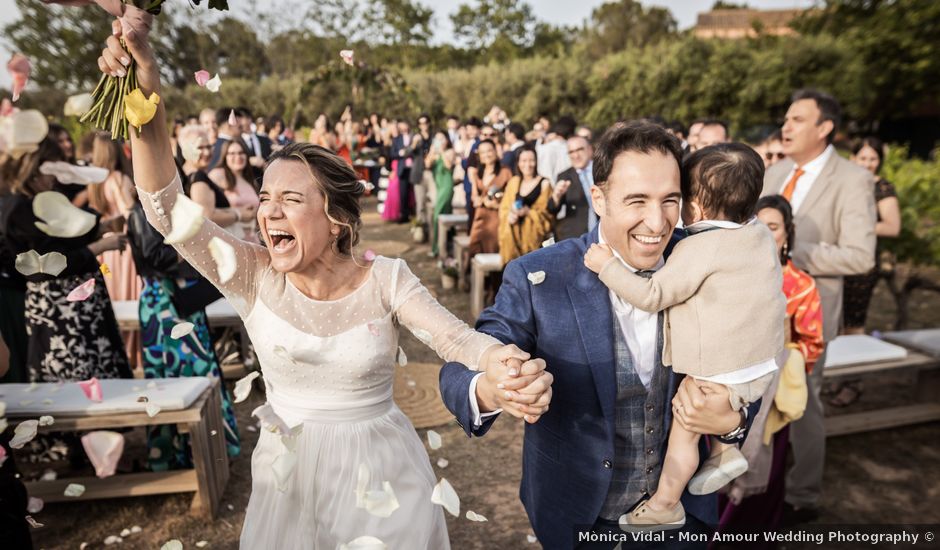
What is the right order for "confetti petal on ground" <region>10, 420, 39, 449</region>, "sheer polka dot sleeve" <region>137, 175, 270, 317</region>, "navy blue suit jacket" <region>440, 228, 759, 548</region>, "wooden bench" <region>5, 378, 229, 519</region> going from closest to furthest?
"sheer polka dot sleeve" <region>137, 175, 270, 317</region> < "navy blue suit jacket" <region>440, 228, 759, 548</region> < "confetti petal on ground" <region>10, 420, 39, 449</region> < "wooden bench" <region>5, 378, 229, 519</region>

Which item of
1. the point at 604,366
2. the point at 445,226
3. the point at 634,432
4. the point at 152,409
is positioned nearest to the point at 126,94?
the point at 604,366

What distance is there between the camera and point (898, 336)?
5461 mm

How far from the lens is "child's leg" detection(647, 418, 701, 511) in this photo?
6.93 ft

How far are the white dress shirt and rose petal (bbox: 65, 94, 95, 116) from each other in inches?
156

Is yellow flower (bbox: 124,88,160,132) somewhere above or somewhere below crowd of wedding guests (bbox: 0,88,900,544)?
above

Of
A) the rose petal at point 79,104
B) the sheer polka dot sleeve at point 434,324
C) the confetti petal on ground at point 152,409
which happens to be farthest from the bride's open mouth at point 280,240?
the confetti petal on ground at point 152,409

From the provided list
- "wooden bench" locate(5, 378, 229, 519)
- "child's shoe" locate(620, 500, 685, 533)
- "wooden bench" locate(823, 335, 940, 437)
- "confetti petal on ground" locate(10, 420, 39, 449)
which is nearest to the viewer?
"child's shoe" locate(620, 500, 685, 533)

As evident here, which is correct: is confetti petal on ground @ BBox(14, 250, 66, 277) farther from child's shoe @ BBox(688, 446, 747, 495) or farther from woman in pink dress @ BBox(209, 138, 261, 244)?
woman in pink dress @ BBox(209, 138, 261, 244)

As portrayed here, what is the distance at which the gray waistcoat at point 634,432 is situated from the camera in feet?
Answer: 6.91

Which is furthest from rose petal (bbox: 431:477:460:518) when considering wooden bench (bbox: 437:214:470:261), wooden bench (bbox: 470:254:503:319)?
wooden bench (bbox: 437:214:470:261)

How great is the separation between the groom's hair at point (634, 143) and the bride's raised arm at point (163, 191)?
1.22 meters

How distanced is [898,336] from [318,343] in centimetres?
557

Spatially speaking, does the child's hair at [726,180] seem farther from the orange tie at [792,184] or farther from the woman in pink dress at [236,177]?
the woman in pink dress at [236,177]

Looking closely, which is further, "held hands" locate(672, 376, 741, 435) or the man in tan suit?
the man in tan suit
